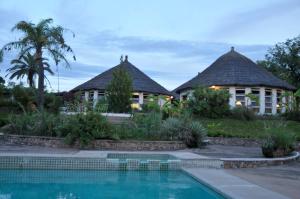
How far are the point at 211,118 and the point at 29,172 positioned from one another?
1747 centimetres

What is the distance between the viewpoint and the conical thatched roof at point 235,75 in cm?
3291

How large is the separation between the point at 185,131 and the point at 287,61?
1343 inches

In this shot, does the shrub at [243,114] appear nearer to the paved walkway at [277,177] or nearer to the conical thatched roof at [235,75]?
the conical thatched roof at [235,75]

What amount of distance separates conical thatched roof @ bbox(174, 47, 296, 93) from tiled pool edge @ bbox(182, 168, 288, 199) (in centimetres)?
2233

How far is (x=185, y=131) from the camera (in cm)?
1755

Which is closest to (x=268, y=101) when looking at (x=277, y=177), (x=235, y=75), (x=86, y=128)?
(x=235, y=75)

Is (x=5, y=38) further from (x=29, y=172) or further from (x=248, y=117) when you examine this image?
(x=29, y=172)

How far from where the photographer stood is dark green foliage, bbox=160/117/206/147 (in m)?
17.4

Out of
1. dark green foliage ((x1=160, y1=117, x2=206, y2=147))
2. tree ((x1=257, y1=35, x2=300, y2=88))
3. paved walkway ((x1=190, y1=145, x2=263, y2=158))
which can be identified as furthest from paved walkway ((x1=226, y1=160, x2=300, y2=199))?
tree ((x1=257, y1=35, x2=300, y2=88))

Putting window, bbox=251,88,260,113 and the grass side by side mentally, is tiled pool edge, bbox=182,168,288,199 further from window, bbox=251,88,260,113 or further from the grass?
window, bbox=251,88,260,113

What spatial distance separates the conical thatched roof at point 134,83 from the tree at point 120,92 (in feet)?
18.9

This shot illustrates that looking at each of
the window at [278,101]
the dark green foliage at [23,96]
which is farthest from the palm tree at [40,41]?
the window at [278,101]

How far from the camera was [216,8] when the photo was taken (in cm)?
1927

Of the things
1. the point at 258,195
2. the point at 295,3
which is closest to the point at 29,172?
the point at 258,195
